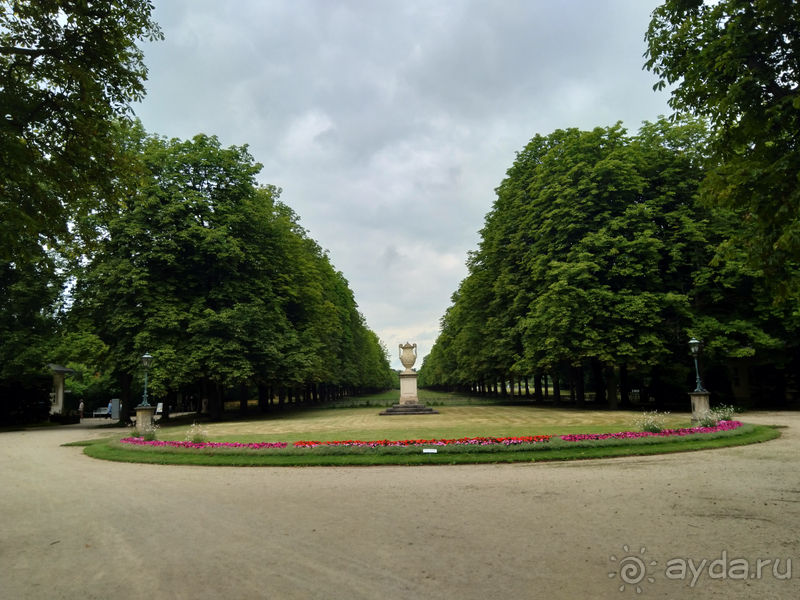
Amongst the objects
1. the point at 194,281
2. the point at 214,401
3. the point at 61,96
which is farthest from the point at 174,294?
the point at 61,96

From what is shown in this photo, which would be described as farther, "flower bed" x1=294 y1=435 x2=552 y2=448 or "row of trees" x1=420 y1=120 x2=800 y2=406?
"row of trees" x1=420 y1=120 x2=800 y2=406

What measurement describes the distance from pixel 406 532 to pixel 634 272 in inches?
988

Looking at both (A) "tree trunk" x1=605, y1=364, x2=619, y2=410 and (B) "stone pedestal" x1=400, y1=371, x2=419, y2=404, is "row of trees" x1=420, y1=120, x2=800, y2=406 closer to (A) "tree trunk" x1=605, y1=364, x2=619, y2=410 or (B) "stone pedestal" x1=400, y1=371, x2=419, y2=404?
(A) "tree trunk" x1=605, y1=364, x2=619, y2=410

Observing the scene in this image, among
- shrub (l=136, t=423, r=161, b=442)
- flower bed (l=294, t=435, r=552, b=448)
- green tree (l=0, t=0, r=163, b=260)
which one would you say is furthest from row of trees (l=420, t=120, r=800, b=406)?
green tree (l=0, t=0, r=163, b=260)

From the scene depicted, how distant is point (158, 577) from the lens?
5188mm

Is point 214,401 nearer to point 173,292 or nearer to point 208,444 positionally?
point 173,292

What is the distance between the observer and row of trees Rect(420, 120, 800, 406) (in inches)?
1062

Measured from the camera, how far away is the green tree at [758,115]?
279 inches

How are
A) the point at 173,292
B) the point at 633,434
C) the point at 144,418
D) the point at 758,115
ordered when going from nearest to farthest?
the point at 758,115, the point at 633,434, the point at 144,418, the point at 173,292

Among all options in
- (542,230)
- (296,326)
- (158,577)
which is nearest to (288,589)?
(158,577)

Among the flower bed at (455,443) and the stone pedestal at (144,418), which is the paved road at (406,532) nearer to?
the flower bed at (455,443)

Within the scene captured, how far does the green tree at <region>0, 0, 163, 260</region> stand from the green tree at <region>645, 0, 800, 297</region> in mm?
9349

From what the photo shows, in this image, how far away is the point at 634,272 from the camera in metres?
27.6

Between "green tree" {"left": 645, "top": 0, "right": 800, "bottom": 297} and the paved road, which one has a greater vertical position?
"green tree" {"left": 645, "top": 0, "right": 800, "bottom": 297}
